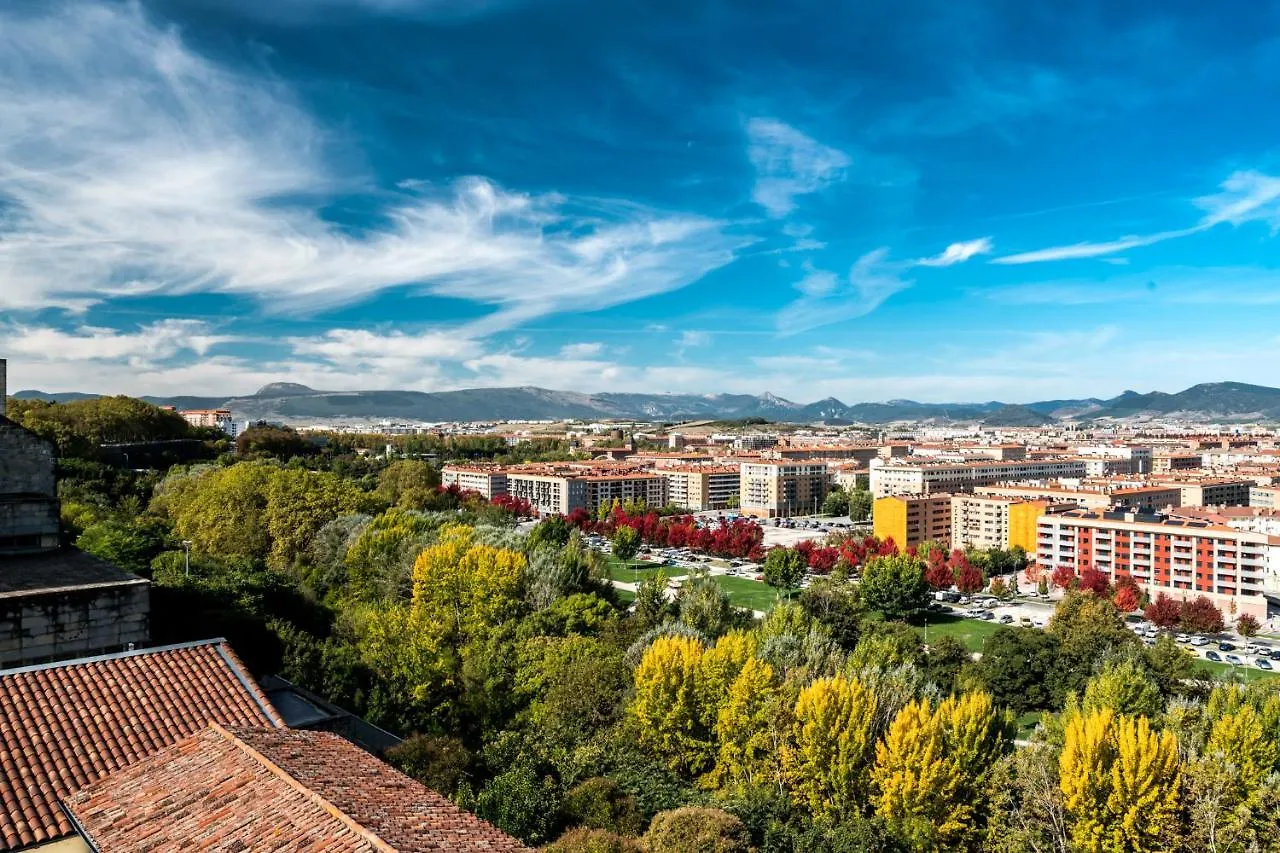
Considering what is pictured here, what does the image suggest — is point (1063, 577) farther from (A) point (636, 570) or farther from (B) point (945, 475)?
(B) point (945, 475)

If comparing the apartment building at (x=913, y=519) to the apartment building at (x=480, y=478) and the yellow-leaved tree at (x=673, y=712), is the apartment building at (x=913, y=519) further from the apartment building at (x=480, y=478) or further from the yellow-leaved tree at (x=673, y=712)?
the yellow-leaved tree at (x=673, y=712)

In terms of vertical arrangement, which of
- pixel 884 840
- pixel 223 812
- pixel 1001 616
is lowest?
pixel 1001 616

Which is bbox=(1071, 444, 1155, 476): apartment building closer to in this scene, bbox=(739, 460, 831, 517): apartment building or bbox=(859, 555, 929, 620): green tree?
bbox=(739, 460, 831, 517): apartment building

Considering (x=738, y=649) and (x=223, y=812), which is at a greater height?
(x=223, y=812)

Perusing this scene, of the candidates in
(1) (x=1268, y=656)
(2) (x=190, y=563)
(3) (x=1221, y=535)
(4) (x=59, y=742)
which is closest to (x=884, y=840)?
(4) (x=59, y=742)

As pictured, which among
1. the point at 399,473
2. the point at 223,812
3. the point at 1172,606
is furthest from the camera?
the point at 399,473

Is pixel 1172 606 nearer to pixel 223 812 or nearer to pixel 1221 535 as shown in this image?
pixel 1221 535

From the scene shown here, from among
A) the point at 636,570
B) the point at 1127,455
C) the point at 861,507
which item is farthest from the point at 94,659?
the point at 1127,455
